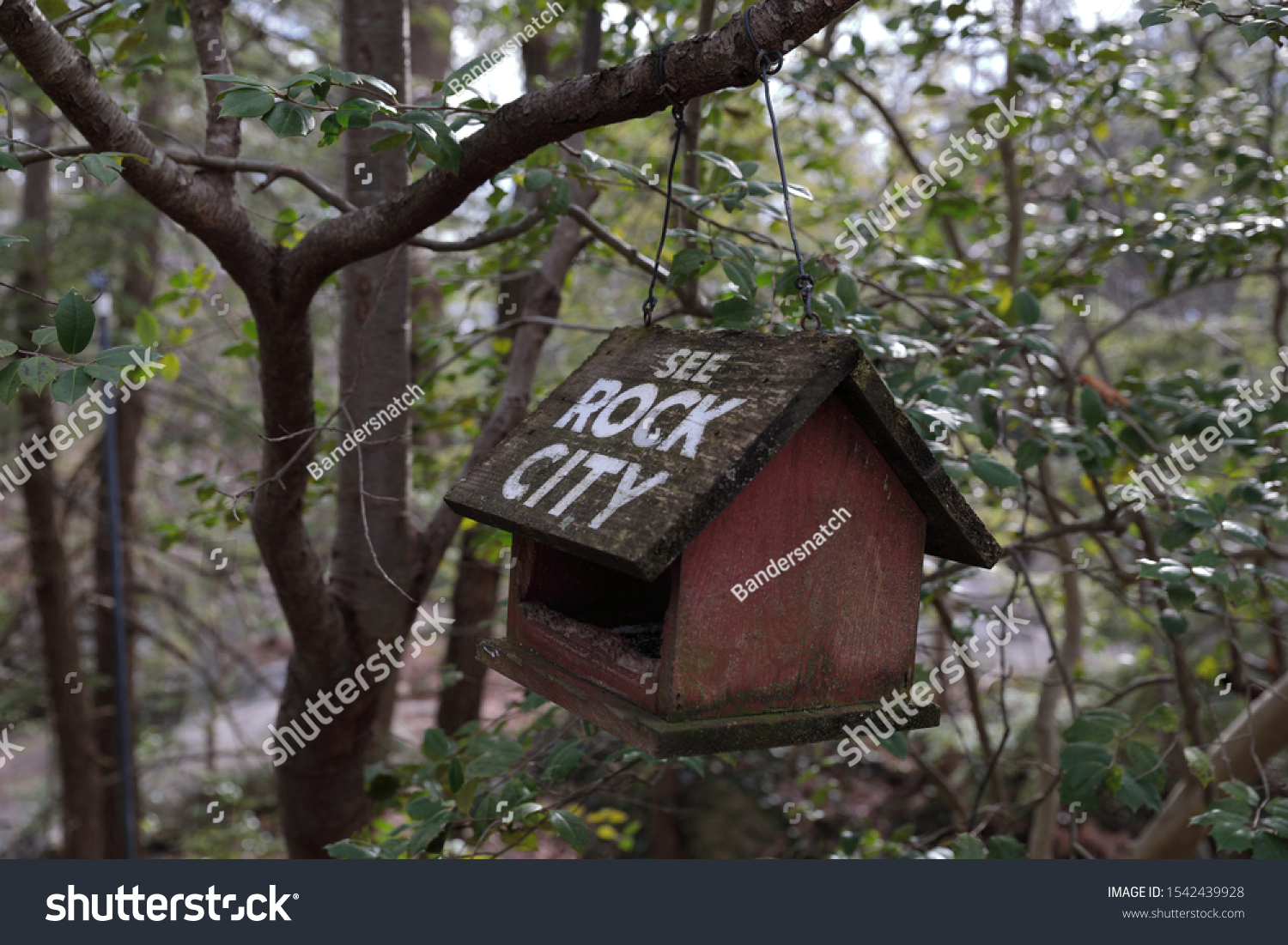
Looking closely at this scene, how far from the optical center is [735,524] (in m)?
1.59

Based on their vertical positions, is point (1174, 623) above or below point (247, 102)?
below

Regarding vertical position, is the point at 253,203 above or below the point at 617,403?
above

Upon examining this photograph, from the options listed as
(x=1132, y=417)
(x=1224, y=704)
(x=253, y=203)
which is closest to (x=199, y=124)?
(x=253, y=203)

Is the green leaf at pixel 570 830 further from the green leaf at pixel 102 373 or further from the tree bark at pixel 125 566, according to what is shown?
the tree bark at pixel 125 566

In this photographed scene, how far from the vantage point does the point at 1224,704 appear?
695 centimetres

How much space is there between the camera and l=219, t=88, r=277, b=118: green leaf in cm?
150

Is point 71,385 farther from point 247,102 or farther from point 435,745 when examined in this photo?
point 435,745

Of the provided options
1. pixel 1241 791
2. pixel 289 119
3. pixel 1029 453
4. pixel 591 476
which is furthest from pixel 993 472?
pixel 289 119

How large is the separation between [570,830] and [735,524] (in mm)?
910

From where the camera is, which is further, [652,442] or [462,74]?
[462,74]

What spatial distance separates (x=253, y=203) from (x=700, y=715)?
6601mm

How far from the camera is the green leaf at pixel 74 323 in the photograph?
1520 mm

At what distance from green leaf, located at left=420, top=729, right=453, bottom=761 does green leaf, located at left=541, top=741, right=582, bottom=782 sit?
1.49 feet

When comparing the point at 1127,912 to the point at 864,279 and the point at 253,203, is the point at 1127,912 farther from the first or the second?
the point at 253,203
